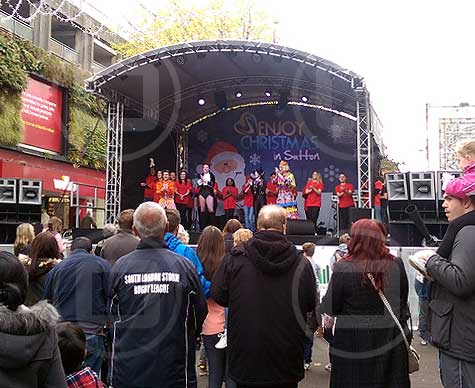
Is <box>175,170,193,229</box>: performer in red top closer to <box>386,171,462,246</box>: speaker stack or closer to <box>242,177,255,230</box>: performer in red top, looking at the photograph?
<box>242,177,255,230</box>: performer in red top

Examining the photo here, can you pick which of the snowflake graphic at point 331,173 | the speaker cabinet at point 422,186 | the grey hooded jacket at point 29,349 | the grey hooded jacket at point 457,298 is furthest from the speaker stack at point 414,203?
the grey hooded jacket at point 29,349

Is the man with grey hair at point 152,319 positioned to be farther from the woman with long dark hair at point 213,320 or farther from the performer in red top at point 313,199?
the performer in red top at point 313,199

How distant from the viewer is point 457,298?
276 centimetres

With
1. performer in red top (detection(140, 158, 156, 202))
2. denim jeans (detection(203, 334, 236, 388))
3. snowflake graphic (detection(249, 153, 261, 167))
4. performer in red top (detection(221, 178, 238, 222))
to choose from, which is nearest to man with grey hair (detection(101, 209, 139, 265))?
denim jeans (detection(203, 334, 236, 388))

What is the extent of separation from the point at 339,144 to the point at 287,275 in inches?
543

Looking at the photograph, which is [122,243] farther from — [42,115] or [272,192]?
[42,115]

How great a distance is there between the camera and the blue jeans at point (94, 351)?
13.7ft

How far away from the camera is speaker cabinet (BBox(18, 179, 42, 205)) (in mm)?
10906

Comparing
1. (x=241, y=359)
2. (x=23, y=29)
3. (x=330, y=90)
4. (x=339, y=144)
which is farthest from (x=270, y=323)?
(x=23, y=29)

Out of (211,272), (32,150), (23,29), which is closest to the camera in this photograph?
(211,272)

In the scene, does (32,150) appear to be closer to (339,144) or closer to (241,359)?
(339,144)

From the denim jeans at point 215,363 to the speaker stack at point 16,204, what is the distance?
291 inches

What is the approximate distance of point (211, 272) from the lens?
4.43 m

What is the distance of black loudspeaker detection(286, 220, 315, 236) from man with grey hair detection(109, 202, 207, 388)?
8671 millimetres
